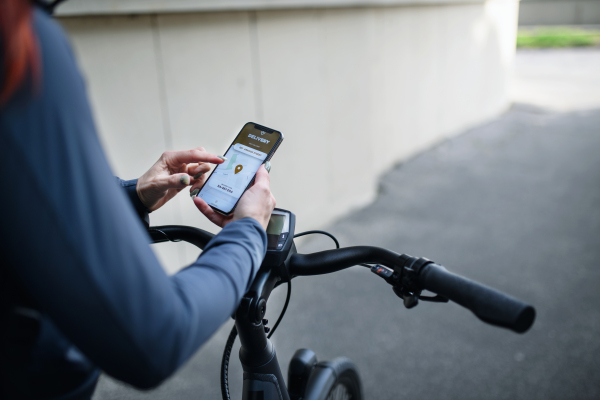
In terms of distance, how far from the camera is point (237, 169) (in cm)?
138

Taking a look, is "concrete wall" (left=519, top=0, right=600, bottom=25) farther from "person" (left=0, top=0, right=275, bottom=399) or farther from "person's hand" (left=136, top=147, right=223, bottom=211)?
"person" (left=0, top=0, right=275, bottom=399)

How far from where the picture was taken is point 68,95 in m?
0.63

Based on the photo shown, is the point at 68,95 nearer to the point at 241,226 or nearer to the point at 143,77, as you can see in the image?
the point at 241,226

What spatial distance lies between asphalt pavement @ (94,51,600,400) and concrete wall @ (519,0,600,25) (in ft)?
91.0

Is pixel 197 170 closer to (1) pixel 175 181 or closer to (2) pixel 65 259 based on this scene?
(1) pixel 175 181

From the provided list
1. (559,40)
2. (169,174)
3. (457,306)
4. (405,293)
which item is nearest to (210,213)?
(169,174)

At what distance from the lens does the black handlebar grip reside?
2.91 feet

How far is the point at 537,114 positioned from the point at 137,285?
36.2 ft

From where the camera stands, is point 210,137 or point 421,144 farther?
point 421,144

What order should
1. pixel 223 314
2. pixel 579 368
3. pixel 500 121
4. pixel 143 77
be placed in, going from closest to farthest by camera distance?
1. pixel 223 314
2. pixel 579 368
3. pixel 143 77
4. pixel 500 121

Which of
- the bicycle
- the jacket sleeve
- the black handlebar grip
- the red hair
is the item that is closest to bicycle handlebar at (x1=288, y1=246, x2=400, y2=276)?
the bicycle

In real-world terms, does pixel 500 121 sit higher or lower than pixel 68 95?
lower

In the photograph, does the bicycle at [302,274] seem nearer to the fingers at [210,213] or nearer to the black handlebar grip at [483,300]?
the black handlebar grip at [483,300]

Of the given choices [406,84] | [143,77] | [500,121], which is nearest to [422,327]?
[143,77]
